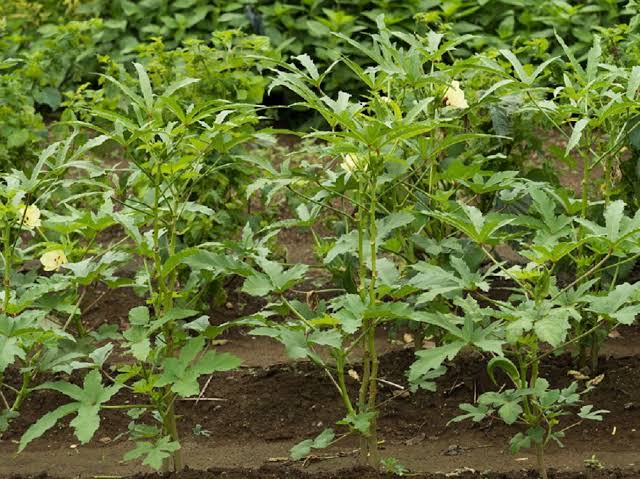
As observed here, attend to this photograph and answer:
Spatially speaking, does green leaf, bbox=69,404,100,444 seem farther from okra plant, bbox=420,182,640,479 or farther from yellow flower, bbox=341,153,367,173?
yellow flower, bbox=341,153,367,173

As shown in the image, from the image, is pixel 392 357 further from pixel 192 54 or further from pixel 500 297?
pixel 192 54

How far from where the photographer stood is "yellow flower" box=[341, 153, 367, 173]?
3941 millimetres

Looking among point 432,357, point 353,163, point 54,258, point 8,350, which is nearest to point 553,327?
point 432,357

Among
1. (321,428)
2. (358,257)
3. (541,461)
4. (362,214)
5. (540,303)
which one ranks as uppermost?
(362,214)

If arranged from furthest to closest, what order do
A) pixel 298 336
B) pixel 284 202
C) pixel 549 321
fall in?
pixel 284 202, pixel 298 336, pixel 549 321

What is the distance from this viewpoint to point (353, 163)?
13.4 feet

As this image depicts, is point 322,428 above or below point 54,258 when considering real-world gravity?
below

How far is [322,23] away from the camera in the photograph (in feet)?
30.7

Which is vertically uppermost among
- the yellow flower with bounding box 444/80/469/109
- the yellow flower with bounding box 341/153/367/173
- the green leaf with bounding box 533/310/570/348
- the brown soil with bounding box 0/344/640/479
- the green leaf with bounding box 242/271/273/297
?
the yellow flower with bounding box 341/153/367/173

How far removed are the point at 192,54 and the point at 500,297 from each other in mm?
1807

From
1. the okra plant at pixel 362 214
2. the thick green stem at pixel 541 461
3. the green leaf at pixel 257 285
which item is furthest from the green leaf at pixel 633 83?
the green leaf at pixel 257 285

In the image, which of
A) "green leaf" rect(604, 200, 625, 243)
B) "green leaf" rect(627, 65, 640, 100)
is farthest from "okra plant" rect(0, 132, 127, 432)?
"green leaf" rect(627, 65, 640, 100)

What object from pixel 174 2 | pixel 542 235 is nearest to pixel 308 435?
pixel 542 235

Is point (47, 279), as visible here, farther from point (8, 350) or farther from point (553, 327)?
point (553, 327)
